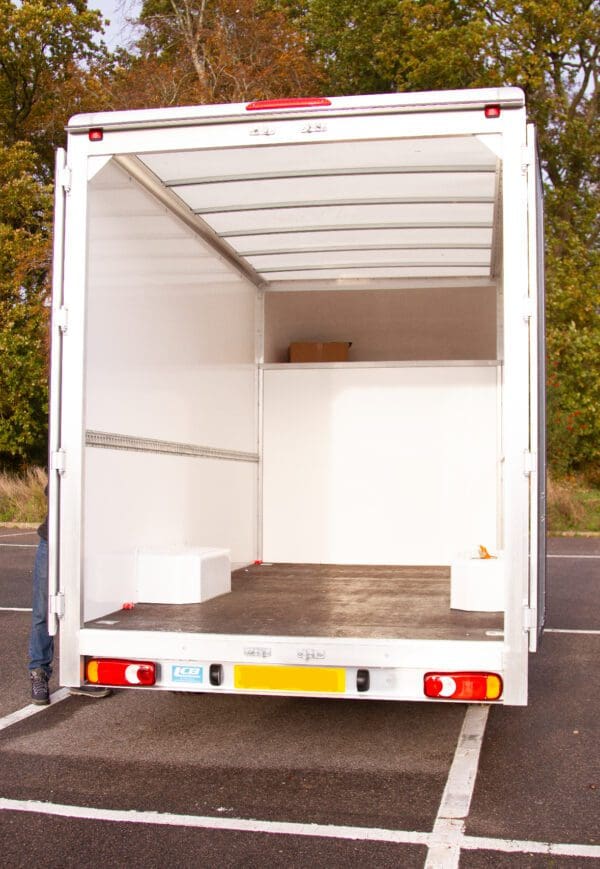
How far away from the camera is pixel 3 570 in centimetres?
1134

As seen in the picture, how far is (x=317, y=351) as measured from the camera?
8383 mm

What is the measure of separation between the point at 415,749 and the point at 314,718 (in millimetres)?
715

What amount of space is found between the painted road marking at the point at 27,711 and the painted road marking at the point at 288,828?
1.22 m

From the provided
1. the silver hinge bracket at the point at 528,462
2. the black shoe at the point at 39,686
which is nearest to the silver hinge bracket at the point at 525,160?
the silver hinge bracket at the point at 528,462

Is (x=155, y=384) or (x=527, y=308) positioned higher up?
(x=527, y=308)

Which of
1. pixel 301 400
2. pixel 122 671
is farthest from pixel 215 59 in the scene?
pixel 122 671

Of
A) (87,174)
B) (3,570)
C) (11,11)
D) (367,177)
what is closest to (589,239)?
(11,11)

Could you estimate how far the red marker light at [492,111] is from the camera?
4141mm

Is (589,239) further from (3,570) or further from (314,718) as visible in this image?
(314,718)

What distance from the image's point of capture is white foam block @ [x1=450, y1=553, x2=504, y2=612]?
504 centimetres

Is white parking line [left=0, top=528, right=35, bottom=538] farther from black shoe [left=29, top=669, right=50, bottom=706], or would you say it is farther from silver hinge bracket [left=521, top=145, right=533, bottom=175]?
silver hinge bracket [left=521, top=145, right=533, bottom=175]

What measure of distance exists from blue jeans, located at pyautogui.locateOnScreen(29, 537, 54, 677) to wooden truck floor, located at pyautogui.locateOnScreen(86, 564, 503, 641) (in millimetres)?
573

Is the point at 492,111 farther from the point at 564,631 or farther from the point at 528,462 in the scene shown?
the point at 564,631

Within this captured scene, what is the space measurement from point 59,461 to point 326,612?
1.59 m
